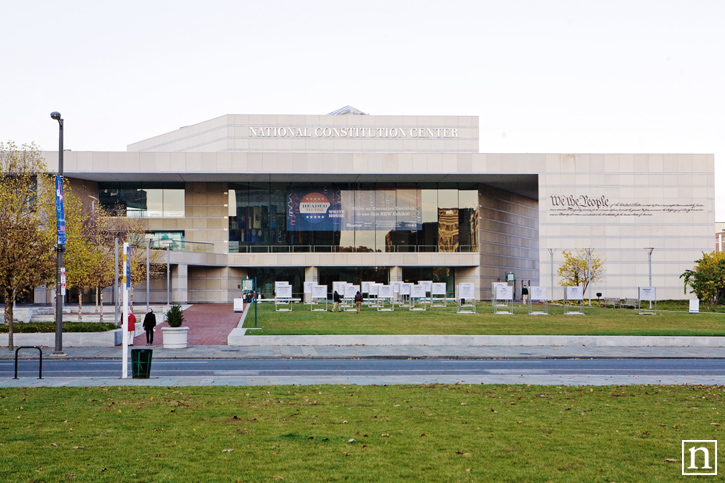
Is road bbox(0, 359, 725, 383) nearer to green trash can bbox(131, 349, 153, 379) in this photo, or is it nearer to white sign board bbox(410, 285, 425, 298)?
green trash can bbox(131, 349, 153, 379)

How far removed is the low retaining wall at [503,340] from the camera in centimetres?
2889

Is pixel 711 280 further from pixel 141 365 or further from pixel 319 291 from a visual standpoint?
pixel 141 365

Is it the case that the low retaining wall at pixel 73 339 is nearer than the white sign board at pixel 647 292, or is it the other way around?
the low retaining wall at pixel 73 339

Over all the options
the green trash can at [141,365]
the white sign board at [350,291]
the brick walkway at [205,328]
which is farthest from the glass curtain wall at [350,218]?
the green trash can at [141,365]

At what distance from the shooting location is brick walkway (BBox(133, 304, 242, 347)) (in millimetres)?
30953

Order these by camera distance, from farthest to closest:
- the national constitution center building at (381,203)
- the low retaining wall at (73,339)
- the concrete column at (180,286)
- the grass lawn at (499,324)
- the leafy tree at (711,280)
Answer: the national constitution center building at (381,203) < the concrete column at (180,286) < the leafy tree at (711,280) < the grass lawn at (499,324) < the low retaining wall at (73,339)

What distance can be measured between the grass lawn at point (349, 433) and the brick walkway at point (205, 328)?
15.5m

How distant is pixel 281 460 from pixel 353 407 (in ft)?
14.5

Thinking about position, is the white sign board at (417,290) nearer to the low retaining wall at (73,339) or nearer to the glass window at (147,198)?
the low retaining wall at (73,339)

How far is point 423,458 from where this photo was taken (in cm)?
901

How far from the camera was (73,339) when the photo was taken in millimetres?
28969

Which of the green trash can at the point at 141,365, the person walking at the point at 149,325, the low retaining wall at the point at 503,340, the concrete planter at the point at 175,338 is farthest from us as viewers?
the person walking at the point at 149,325

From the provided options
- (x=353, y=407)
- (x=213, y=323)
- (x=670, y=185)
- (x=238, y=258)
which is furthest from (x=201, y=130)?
(x=353, y=407)

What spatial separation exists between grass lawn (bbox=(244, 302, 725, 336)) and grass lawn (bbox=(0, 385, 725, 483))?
1609cm
